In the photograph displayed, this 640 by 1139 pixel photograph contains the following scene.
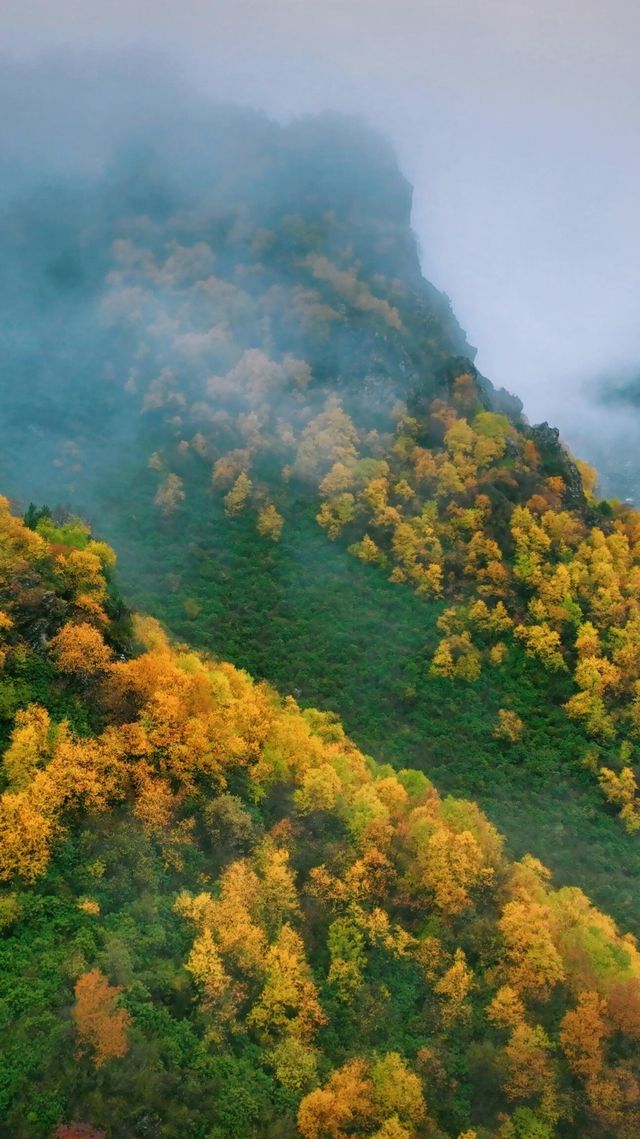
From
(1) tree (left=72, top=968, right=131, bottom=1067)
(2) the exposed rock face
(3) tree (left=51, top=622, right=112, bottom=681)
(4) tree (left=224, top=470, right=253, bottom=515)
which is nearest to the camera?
(1) tree (left=72, top=968, right=131, bottom=1067)

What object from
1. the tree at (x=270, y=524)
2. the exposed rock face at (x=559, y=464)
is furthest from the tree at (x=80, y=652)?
the exposed rock face at (x=559, y=464)

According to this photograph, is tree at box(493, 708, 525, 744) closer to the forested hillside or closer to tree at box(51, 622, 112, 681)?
the forested hillside

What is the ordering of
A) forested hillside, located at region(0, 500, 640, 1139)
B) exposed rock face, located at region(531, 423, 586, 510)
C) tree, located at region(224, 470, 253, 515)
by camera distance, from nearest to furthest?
forested hillside, located at region(0, 500, 640, 1139) < tree, located at region(224, 470, 253, 515) < exposed rock face, located at region(531, 423, 586, 510)

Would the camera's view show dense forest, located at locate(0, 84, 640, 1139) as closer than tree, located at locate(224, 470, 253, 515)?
Yes

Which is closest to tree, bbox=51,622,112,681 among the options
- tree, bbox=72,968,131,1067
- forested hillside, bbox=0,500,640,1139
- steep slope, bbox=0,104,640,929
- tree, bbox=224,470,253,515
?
forested hillside, bbox=0,500,640,1139

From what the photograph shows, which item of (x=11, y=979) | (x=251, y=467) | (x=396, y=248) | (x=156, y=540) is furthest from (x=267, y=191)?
(x=11, y=979)
